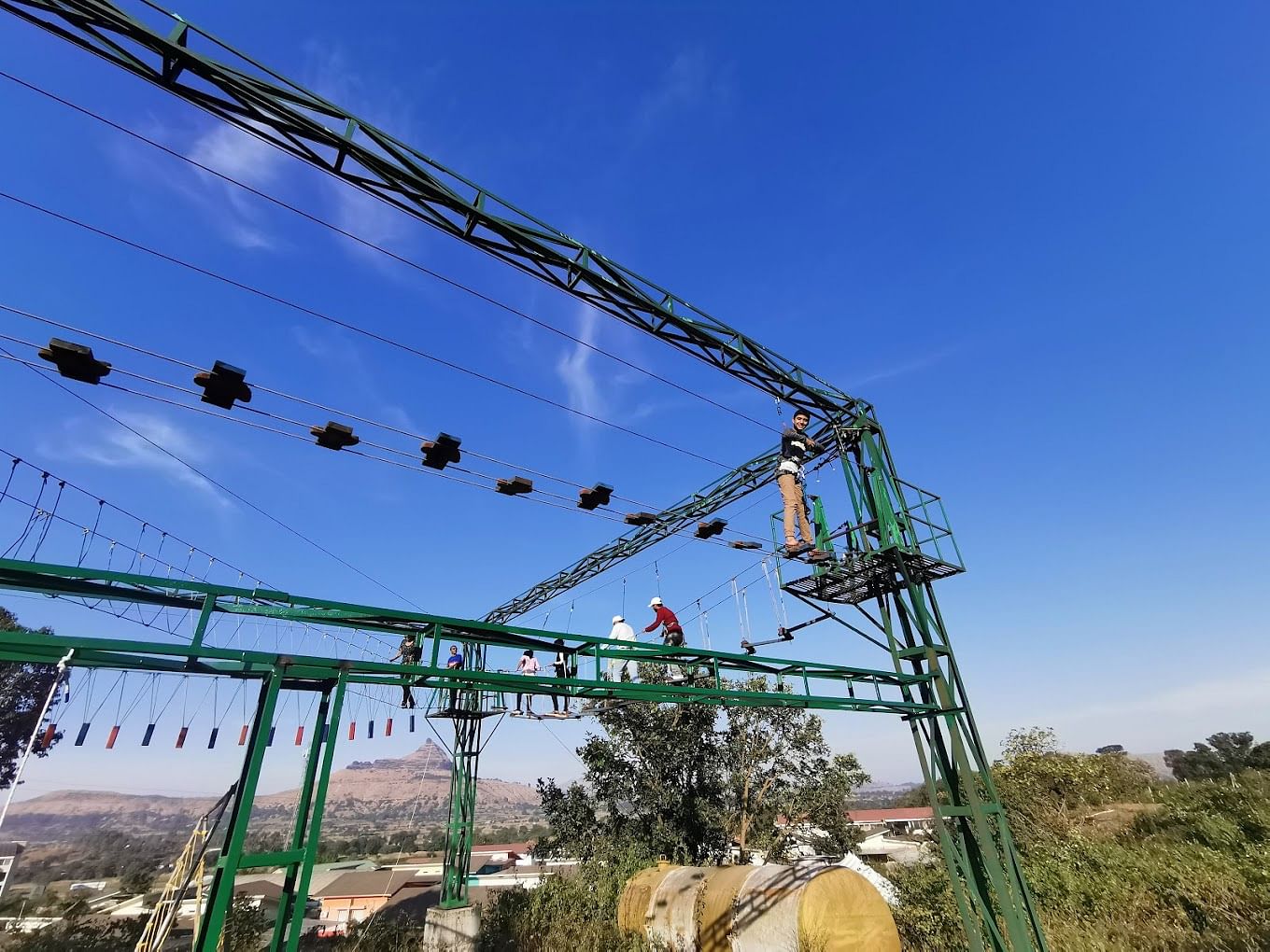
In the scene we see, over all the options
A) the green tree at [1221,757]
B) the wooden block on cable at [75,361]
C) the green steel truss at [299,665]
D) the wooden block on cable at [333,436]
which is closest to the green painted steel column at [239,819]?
the green steel truss at [299,665]

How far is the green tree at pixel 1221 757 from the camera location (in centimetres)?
5145

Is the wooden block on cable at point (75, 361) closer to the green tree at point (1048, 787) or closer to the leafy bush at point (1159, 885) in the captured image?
the leafy bush at point (1159, 885)

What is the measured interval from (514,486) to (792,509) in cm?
580

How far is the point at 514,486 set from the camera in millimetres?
11305

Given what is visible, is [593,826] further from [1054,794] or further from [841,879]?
[1054,794]

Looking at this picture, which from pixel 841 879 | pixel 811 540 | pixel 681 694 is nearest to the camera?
pixel 681 694

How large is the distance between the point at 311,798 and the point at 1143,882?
2088 cm

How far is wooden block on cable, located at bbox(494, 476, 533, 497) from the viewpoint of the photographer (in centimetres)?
1123

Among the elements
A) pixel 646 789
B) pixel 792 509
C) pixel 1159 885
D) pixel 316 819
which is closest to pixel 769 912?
pixel 792 509

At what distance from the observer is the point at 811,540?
11555 millimetres

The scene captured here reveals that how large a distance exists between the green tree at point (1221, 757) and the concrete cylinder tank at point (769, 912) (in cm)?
5865

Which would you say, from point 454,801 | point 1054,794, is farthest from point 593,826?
point 1054,794

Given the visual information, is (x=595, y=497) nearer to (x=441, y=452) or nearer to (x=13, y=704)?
(x=441, y=452)

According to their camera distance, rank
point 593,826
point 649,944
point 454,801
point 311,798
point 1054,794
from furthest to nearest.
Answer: point 1054,794 < point 593,826 < point 454,801 < point 649,944 < point 311,798
